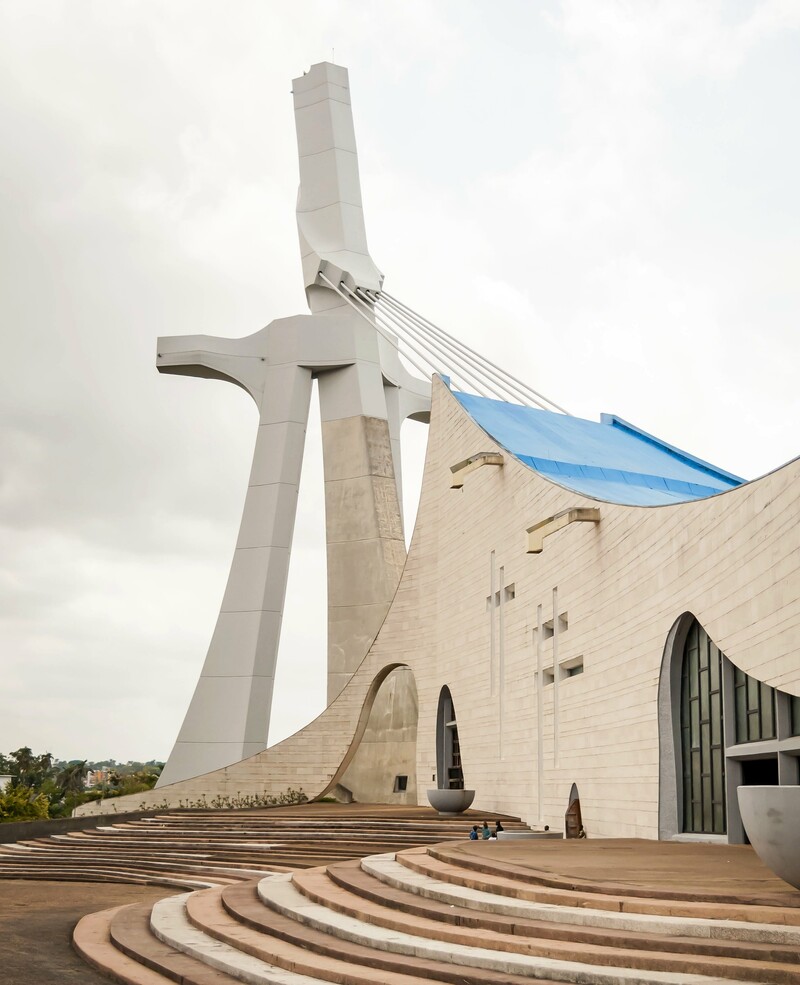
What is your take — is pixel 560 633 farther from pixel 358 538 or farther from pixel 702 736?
pixel 358 538

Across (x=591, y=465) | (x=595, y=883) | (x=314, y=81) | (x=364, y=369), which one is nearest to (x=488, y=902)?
(x=595, y=883)

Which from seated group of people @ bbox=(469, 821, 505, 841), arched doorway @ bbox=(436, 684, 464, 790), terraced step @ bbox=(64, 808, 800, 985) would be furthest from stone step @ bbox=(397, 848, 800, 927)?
arched doorway @ bbox=(436, 684, 464, 790)

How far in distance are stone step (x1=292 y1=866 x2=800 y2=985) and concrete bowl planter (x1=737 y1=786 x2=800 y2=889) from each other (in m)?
0.97

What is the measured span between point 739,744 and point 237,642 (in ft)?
57.8

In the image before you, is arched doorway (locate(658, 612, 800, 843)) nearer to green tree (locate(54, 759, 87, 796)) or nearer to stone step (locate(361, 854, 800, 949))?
stone step (locate(361, 854, 800, 949))

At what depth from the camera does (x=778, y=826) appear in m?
6.73

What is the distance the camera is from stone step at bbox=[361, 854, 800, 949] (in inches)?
237

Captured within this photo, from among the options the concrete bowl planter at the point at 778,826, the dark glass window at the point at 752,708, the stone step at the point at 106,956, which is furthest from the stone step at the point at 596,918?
the dark glass window at the point at 752,708

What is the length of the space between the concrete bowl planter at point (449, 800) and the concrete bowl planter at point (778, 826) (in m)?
12.7

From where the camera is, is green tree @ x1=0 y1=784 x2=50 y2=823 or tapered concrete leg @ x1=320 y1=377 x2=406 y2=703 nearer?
tapered concrete leg @ x1=320 y1=377 x2=406 y2=703

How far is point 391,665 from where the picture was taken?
25609mm

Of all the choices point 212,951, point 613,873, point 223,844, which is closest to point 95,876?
point 223,844

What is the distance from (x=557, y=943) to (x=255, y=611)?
21.8 m

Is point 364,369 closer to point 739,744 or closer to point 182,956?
point 739,744
